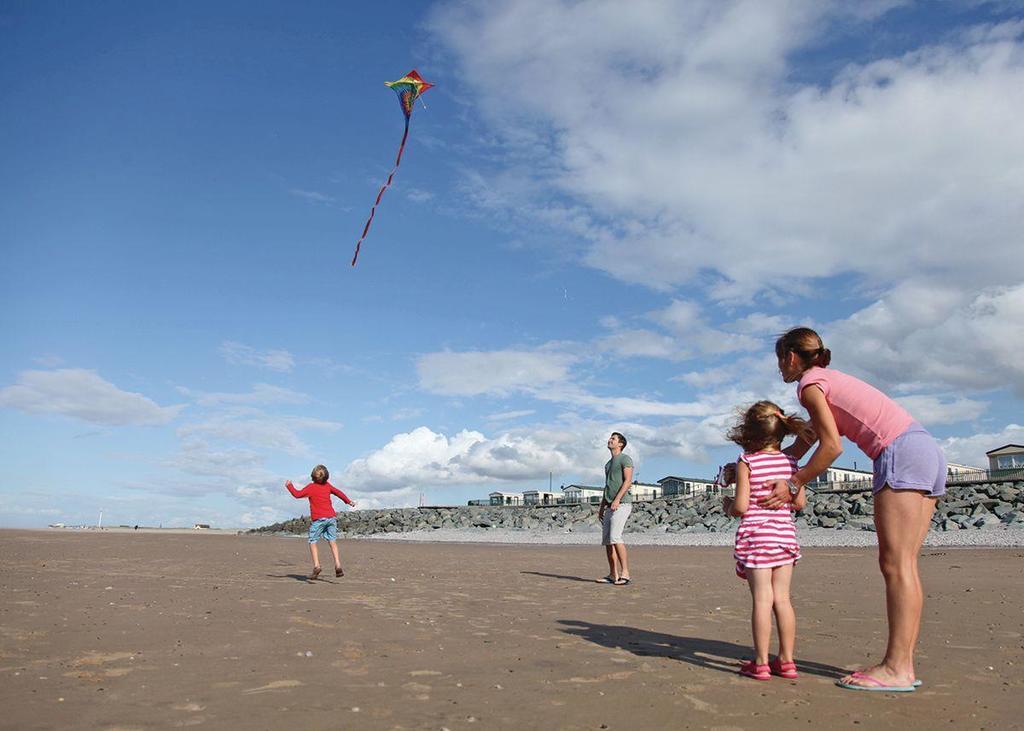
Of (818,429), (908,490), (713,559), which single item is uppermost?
(818,429)

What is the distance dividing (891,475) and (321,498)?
9339 millimetres

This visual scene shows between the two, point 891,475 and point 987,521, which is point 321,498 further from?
point 987,521

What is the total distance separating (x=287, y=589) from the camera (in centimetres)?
1019

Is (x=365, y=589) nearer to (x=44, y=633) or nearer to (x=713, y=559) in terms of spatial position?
(x=44, y=633)

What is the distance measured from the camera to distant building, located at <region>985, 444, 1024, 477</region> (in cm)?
6162

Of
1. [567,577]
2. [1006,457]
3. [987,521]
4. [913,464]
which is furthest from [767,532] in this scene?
[1006,457]

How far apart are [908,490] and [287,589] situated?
8054 mm

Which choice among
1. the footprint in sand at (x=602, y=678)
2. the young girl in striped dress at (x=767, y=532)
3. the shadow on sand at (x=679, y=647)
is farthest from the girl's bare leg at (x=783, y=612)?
the footprint in sand at (x=602, y=678)

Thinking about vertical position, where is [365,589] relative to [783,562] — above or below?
below

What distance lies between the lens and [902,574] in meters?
4.54

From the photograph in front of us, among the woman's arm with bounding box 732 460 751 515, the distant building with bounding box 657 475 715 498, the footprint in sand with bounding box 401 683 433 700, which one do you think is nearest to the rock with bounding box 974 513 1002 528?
the woman's arm with bounding box 732 460 751 515

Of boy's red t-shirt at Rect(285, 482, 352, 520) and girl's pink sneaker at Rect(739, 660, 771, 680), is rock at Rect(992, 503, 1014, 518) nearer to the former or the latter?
boy's red t-shirt at Rect(285, 482, 352, 520)

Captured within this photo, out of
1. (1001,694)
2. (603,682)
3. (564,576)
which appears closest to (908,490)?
(1001,694)

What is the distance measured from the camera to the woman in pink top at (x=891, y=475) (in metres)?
4.52
